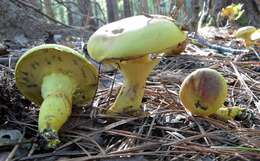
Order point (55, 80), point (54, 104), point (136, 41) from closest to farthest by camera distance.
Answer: point (136, 41) → point (54, 104) → point (55, 80)

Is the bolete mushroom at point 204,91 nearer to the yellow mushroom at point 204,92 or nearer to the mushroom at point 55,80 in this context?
the yellow mushroom at point 204,92

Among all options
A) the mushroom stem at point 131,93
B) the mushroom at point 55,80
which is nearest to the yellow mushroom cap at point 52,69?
the mushroom at point 55,80

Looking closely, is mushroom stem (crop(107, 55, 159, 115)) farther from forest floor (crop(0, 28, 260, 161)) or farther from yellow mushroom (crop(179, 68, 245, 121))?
yellow mushroom (crop(179, 68, 245, 121))

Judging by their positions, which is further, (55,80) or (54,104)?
(55,80)

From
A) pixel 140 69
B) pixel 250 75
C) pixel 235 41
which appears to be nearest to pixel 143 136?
pixel 140 69

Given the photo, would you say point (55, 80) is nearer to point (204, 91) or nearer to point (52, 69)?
point (52, 69)

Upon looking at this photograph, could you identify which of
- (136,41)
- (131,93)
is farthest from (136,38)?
(131,93)
